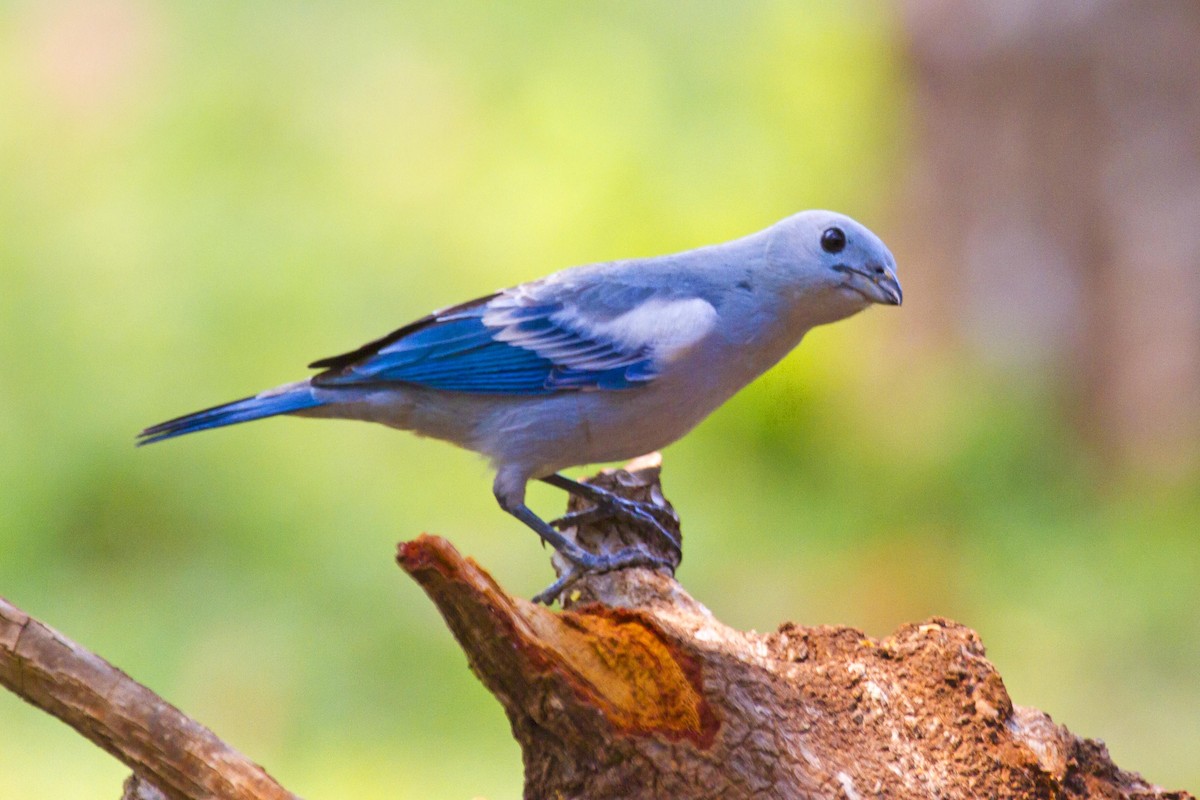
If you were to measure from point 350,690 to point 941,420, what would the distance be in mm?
3435

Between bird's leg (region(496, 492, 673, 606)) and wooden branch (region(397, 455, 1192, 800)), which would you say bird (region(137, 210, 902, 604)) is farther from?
wooden branch (region(397, 455, 1192, 800))

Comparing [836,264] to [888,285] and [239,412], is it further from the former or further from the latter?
[239,412]

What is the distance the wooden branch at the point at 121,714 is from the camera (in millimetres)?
2527

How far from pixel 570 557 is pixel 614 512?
278 mm

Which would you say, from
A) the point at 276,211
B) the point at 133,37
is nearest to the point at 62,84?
the point at 133,37

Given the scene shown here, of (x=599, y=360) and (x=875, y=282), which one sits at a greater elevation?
(x=875, y=282)

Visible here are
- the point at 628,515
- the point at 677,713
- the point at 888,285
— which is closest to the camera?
the point at 677,713

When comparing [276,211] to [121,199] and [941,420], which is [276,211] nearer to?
[121,199]

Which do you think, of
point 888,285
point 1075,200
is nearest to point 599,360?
point 888,285

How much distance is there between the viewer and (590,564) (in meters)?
3.64

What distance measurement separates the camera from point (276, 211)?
779cm

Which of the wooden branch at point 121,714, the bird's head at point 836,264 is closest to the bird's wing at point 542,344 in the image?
the bird's head at point 836,264

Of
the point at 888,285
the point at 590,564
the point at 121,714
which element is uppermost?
the point at 888,285

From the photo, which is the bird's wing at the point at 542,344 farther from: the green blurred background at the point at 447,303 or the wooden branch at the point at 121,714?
the green blurred background at the point at 447,303
